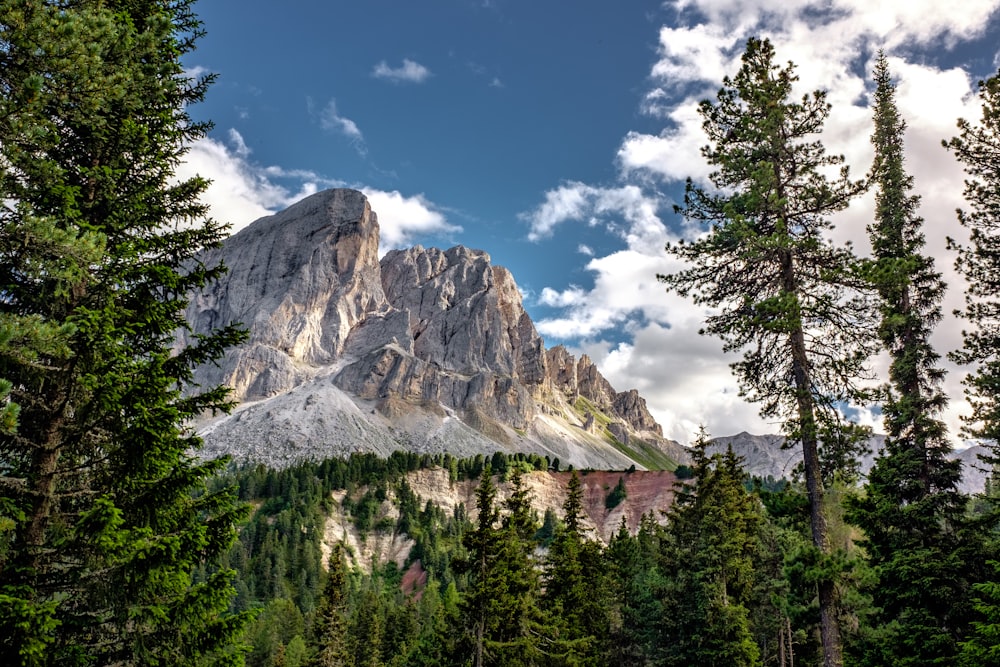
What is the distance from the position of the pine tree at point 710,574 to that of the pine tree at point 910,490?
7.82m

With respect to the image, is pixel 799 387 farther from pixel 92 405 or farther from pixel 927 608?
pixel 92 405

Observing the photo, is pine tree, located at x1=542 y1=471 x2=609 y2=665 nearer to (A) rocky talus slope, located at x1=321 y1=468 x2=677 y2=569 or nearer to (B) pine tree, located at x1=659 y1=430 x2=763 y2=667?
(B) pine tree, located at x1=659 y1=430 x2=763 y2=667

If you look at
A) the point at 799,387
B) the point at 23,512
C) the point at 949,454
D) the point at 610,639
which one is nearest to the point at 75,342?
the point at 23,512

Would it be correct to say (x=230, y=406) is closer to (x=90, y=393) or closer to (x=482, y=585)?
(x=90, y=393)

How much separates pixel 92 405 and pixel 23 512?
157cm

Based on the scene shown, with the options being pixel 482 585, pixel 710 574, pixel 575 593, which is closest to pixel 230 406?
pixel 482 585

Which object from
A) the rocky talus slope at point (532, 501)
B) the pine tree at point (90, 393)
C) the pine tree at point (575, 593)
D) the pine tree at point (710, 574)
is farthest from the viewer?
the rocky talus slope at point (532, 501)

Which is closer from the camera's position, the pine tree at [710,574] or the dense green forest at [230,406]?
the dense green forest at [230,406]

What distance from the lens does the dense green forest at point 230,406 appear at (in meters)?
8.44

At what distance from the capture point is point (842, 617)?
96.6 feet

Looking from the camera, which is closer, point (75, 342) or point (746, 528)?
point (75, 342)

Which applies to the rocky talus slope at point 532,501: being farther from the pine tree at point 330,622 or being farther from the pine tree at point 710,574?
the pine tree at point 710,574

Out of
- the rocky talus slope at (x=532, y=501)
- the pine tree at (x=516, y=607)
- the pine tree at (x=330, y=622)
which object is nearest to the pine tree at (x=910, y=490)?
the pine tree at (x=516, y=607)

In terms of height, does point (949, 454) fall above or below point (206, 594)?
above
